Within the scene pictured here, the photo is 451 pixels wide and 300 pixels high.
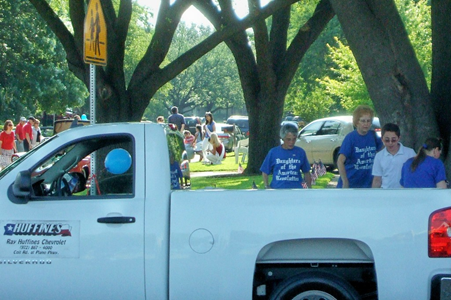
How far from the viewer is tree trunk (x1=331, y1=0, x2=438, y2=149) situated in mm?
9422

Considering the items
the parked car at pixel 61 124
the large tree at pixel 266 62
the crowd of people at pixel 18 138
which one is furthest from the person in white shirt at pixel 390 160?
the crowd of people at pixel 18 138

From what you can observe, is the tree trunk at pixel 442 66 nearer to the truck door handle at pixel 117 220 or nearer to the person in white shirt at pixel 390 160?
the person in white shirt at pixel 390 160

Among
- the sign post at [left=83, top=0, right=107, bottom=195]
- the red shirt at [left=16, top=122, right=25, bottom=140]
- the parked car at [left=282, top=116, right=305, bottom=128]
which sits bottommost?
the red shirt at [left=16, top=122, right=25, bottom=140]

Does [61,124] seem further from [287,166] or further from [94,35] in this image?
[287,166]

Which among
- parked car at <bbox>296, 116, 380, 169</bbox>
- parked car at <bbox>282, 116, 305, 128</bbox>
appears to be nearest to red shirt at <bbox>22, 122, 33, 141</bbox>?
parked car at <bbox>296, 116, 380, 169</bbox>

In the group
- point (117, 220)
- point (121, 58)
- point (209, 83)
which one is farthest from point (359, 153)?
point (209, 83)

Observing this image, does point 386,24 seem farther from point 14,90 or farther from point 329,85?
point 14,90

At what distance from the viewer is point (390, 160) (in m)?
7.43

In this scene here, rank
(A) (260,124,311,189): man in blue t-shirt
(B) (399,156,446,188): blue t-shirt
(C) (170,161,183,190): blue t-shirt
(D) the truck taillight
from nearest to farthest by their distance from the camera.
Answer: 1. (D) the truck taillight
2. (C) (170,161,183,190): blue t-shirt
3. (B) (399,156,446,188): blue t-shirt
4. (A) (260,124,311,189): man in blue t-shirt

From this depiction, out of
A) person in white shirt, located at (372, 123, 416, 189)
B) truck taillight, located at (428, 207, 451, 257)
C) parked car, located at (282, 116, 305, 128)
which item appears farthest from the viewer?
parked car, located at (282, 116, 305, 128)

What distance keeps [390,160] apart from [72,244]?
3.75 meters

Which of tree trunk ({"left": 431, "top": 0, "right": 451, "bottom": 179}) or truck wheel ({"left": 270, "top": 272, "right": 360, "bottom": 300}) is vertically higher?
tree trunk ({"left": 431, "top": 0, "right": 451, "bottom": 179})

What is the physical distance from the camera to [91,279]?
500 cm

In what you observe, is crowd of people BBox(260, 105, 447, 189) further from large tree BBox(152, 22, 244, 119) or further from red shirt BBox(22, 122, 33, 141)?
large tree BBox(152, 22, 244, 119)
